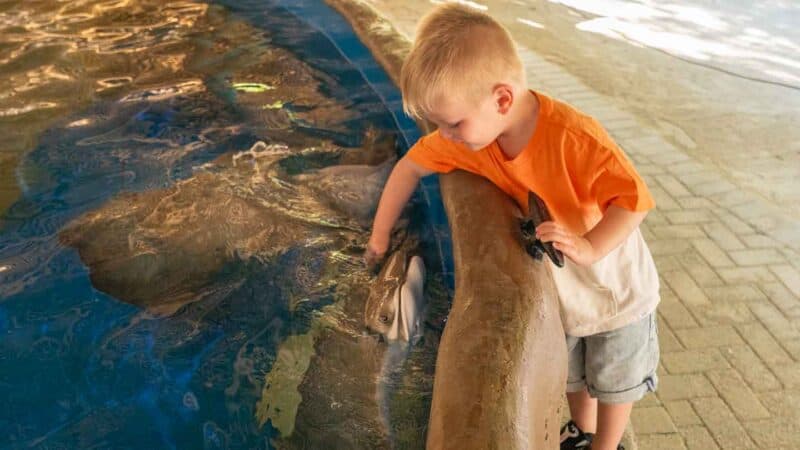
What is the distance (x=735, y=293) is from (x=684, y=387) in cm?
71

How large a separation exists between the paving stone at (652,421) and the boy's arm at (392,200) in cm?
112

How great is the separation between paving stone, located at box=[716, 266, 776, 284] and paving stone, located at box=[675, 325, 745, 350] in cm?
37

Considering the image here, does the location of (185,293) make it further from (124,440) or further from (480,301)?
(480,301)

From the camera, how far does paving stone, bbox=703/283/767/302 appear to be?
2945 millimetres

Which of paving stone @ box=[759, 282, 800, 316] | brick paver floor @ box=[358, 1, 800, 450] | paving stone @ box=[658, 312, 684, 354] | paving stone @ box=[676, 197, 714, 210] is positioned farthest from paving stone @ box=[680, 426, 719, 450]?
paving stone @ box=[676, 197, 714, 210]

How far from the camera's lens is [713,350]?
8.77 ft

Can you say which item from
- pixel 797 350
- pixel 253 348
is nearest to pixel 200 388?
pixel 253 348

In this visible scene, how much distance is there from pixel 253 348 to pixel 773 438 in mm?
1821

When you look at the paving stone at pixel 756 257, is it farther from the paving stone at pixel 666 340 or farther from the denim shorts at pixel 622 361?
the denim shorts at pixel 622 361

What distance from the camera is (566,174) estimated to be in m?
1.56

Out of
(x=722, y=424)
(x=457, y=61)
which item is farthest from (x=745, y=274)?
(x=457, y=61)

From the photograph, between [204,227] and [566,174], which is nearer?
[566,174]

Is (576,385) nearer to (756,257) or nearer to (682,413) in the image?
(682,413)

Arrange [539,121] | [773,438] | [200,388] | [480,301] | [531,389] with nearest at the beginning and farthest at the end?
[531,389] < [480,301] < [539,121] < [200,388] < [773,438]
